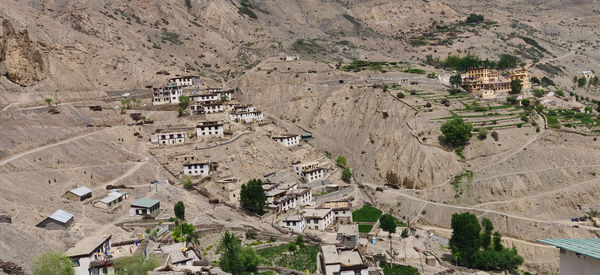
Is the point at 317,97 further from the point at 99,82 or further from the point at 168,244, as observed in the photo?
the point at 168,244

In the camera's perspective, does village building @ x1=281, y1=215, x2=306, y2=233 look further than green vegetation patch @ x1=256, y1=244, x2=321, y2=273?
Yes

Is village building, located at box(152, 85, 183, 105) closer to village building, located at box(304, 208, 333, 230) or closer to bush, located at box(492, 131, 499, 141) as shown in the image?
village building, located at box(304, 208, 333, 230)

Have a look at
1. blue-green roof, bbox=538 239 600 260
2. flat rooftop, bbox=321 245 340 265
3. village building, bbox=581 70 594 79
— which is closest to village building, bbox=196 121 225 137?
flat rooftop, bbox=321 245 340 265

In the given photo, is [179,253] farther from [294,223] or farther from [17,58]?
[17,58]

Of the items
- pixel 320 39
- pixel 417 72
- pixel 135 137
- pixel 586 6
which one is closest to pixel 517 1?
pixel 586 6

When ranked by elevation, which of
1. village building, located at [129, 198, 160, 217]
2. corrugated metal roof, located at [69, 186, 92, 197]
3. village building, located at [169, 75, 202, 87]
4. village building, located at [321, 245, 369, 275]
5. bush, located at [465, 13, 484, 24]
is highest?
bush, located at [465, 13, 484, 24]

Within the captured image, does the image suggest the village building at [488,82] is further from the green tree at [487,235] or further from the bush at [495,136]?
the green tree at [487,235]

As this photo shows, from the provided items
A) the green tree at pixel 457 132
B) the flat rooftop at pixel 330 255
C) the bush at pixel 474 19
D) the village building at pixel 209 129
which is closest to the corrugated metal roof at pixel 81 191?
the village building at pixel 209 129
